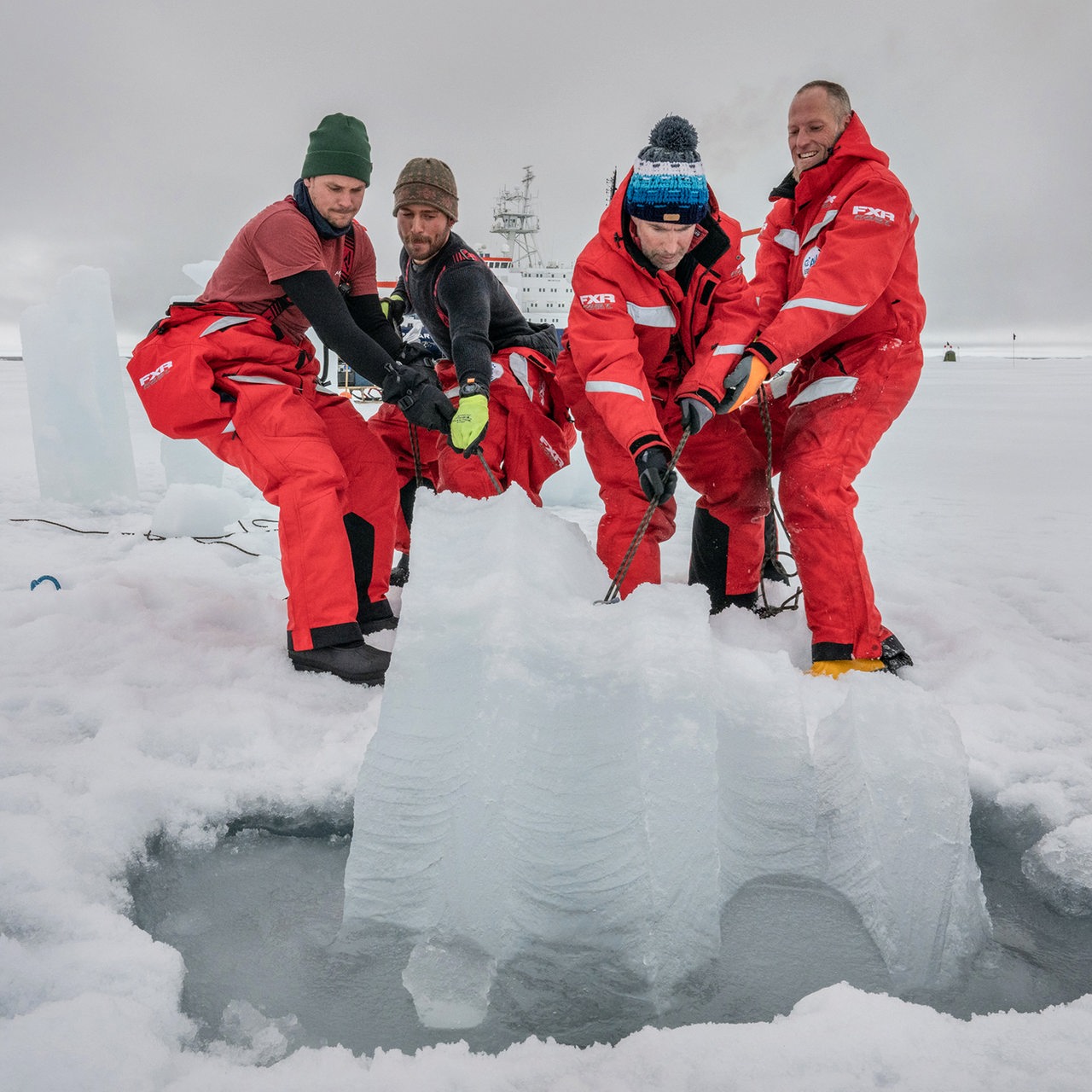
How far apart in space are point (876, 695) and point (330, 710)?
131 centimetres

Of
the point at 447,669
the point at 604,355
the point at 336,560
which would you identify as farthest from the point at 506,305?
the point at 447,669

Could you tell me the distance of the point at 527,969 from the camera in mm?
1226

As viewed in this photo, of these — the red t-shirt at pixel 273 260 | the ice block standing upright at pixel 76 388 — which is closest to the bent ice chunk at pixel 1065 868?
the red t-shirt at pixel 273 260

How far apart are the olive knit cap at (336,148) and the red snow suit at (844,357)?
1297mm

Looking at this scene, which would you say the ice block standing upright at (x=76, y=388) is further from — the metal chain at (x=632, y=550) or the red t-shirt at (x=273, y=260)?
the metal chain at (x=632, y=550)

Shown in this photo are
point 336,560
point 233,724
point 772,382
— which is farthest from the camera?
point 772,382

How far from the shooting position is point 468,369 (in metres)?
2.61

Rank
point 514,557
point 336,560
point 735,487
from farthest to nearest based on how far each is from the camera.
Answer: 1. point 735,487
2. point 336,560
3. point 514,557

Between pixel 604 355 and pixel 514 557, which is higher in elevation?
pixel 604 355

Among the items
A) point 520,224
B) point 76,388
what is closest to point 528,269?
point 520,224

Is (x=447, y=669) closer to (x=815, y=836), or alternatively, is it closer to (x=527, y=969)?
(x=527, y=969)

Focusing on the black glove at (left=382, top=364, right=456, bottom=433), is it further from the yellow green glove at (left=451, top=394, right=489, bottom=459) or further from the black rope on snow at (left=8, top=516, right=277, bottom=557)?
the black rope on snow at (left=8, top=516, right=277, bottom=557)

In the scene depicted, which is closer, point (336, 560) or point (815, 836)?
point (815, 836)

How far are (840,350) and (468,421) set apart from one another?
45.5 inches
